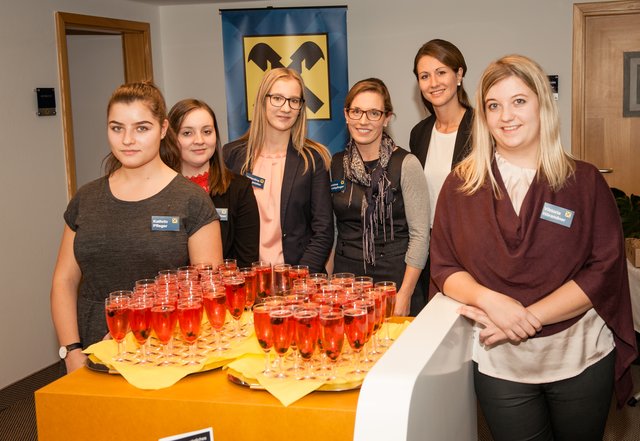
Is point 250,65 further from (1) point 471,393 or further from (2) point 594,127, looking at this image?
(1) point 471,393

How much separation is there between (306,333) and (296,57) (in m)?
4.97

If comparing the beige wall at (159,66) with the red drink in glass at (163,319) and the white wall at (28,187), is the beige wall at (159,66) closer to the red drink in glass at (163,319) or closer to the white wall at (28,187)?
the white wall at (28,187)

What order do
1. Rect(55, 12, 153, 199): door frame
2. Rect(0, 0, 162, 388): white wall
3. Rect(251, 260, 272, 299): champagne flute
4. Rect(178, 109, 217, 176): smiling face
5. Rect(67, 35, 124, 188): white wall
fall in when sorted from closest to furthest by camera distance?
Rect(251, 260, 272, 299): champagne flute → Rect(178, 109, 217, 176): smiling face → Rect(0, 0, 162, 388): white wall → Rect(55, 12, 153, 199): door frame → Rect(67, 35, 124, 188): white wall

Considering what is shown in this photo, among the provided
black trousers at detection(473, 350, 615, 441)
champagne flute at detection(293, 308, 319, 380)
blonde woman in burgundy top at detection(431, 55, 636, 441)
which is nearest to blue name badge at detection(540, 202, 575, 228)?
blonde woman in burgundy top at detection(431, 55, 636, 441)

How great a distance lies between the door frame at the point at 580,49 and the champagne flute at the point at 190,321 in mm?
5217

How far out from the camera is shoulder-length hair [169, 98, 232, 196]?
9.84 feet

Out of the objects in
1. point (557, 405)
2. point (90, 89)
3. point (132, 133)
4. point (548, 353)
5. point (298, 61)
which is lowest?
point (557, 405)

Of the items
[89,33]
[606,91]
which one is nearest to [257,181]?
[606,91]

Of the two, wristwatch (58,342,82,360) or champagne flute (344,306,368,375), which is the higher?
champagne flute (344,306,368,375)

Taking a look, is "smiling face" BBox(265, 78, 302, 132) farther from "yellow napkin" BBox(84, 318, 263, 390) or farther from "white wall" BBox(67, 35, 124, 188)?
"white wall" BBox(67, 35, 124, 188)

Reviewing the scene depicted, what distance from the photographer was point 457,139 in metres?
3.44

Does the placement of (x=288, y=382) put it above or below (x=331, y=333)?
below

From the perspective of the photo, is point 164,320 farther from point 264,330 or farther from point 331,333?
point 331,333

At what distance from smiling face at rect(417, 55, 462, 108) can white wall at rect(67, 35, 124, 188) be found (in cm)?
458
